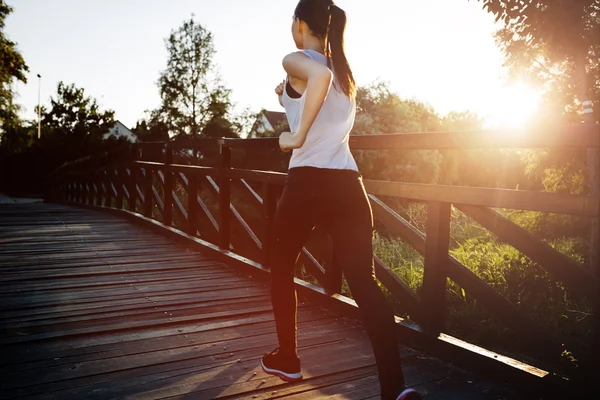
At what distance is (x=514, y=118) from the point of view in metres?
18.2

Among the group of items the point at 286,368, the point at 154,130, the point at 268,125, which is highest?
the point at 268,125

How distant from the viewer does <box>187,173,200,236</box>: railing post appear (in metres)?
6.11

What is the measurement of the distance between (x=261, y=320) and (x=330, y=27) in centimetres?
203

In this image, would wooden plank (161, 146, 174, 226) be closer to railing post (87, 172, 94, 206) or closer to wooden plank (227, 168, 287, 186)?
wooden plank (227, 168, 287, 186)

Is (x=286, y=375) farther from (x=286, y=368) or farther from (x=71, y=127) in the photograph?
(x=71, y=127)

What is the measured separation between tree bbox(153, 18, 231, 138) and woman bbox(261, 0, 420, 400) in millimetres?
34521

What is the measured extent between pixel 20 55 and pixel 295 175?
80.0 ft

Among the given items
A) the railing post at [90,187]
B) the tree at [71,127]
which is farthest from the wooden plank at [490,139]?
the tree at [71,127]

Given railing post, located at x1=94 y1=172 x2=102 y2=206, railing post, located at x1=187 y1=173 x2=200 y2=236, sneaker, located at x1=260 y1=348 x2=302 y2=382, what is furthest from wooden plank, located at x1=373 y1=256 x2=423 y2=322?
railing post, located at x1=94 y1=172 x2=102 y2=206

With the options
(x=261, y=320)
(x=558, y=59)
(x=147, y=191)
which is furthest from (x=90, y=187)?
(x=261, y=320)

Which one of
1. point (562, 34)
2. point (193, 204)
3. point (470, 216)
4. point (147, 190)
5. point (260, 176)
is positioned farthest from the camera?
point (562, 34)

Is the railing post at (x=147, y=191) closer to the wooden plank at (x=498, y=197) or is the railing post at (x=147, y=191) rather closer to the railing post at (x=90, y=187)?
the wooden plank at (x=498, y=197)

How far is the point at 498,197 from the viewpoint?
250 centimetres

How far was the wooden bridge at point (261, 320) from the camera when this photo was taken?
244 centimetres
